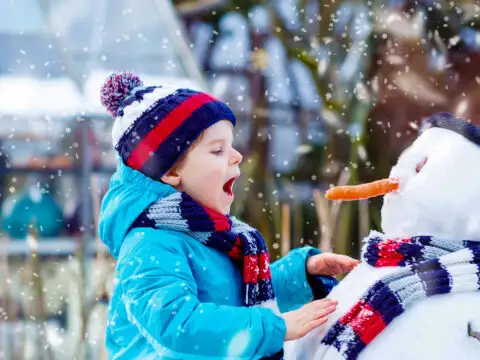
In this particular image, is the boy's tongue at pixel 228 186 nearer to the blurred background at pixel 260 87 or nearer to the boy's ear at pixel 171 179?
the boy's ear at pixel 171 179

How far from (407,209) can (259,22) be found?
1.56 meters

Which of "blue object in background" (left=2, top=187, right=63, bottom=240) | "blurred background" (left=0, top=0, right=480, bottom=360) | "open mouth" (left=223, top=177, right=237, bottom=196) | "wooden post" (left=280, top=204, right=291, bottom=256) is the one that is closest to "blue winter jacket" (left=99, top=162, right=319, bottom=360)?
"open mouth" (left=223, top=177, right=237, bottom=196)

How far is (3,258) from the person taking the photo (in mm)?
2348

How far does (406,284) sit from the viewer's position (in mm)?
998

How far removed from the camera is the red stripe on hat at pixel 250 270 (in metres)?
1.15

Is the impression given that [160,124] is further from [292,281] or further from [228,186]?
[292,281]

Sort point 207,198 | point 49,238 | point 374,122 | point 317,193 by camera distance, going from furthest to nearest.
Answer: point 49,238, point 374,122, point 317,193, point 207,198

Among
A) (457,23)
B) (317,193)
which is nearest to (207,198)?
(317,193)

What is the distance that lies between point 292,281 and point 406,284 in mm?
320

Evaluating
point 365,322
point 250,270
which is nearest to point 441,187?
point 365,322

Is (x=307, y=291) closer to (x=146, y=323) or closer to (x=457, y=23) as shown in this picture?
(x=146, y=323)

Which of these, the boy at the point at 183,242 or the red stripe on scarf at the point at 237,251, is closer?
the boy at the point at 183,242

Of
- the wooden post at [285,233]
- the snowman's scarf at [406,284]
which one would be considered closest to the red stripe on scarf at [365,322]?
the snowman's scarf at [406,284]

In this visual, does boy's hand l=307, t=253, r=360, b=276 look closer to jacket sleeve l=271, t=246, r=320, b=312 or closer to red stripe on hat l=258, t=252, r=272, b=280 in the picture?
jacket sleeve l=271, t=246, r=320, b=312
